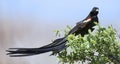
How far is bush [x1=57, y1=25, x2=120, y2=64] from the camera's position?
841 millimetres

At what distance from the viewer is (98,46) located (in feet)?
2.77

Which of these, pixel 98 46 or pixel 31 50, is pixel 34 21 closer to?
pixel 31 50

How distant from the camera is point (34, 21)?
1.50 metres

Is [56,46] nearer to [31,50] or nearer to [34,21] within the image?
[31,50]

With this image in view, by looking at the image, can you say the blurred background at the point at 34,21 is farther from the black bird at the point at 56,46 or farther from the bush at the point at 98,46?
the bush at the point at 98,46

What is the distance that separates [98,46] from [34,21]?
71cm

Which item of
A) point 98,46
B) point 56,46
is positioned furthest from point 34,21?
point 98,46

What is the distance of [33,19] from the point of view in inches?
58.9

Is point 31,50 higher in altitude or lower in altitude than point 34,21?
lower

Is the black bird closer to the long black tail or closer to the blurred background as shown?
the long black tail

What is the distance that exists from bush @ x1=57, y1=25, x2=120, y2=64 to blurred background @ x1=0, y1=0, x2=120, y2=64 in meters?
0.60

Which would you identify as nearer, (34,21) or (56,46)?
(56,46)

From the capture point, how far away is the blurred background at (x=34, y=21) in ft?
4.79

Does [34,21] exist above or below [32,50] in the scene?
above
